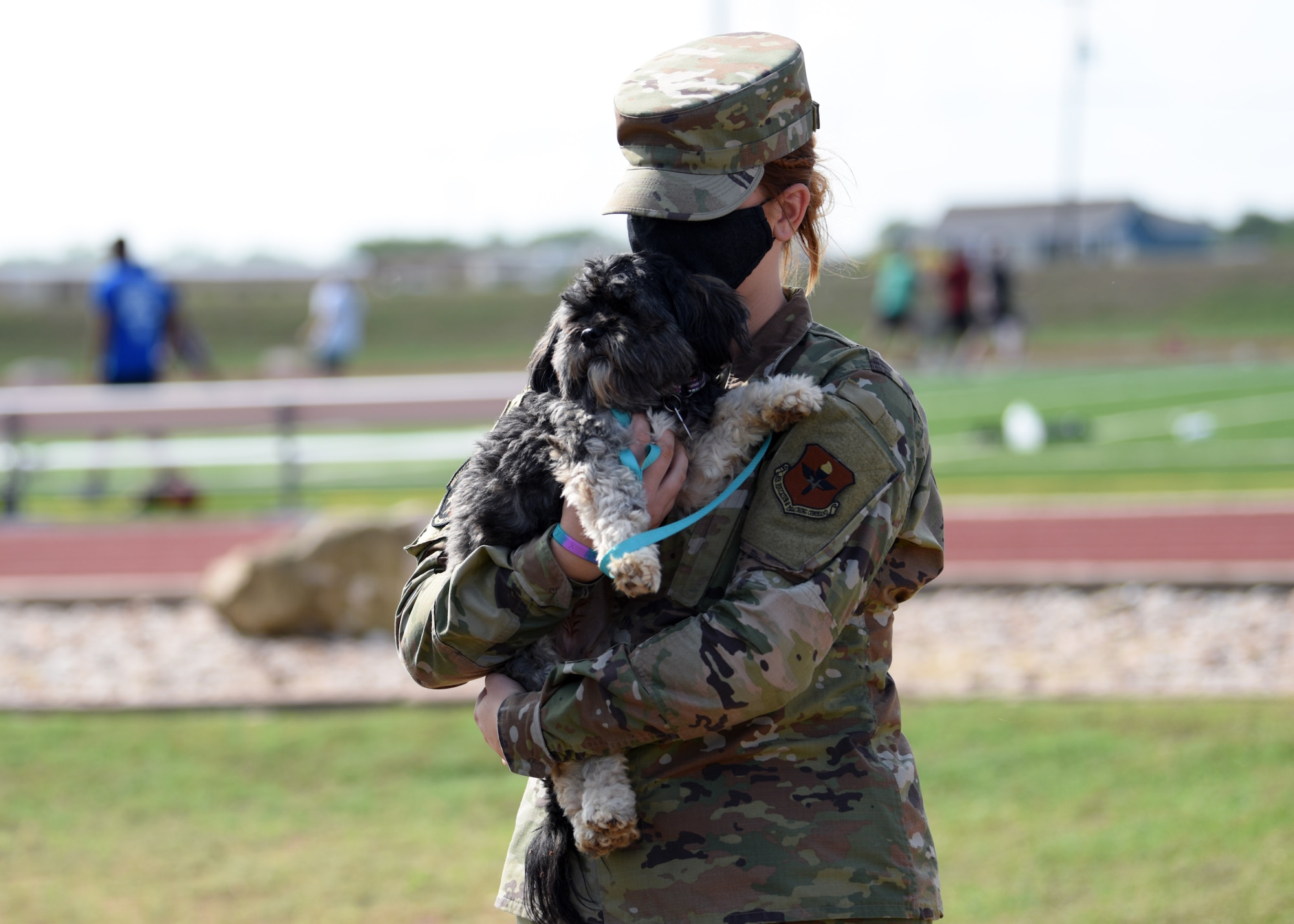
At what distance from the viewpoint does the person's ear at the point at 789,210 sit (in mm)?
2299

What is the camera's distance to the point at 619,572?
6.90 ft

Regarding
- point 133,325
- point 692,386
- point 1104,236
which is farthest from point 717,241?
point 1104,236

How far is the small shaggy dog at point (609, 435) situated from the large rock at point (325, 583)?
6646 mm

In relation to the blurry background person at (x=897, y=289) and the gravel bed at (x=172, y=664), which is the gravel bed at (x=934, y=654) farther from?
the blurry background person at (x=897, y=289)

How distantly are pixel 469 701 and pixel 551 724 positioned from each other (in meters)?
5.34

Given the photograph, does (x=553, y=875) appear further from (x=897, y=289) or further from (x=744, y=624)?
(x=897, y=289)

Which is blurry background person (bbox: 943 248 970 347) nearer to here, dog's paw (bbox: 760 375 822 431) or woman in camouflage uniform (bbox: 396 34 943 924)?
woman in camouflage uniform (bbox: 396 34 943 924)

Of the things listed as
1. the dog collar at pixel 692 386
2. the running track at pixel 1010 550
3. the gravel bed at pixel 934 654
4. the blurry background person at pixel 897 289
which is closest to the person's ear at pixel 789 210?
the dog collar at pixel 692 386

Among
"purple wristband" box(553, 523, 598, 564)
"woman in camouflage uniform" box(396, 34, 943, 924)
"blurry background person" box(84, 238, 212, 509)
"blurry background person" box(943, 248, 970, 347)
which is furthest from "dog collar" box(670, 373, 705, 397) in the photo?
"blurry background person" box(943, 248, 970, 347)

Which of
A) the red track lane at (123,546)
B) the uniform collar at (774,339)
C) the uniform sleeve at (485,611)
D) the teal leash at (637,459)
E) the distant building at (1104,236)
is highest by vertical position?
the uniform collar at (774,339)

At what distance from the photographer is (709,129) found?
218cm

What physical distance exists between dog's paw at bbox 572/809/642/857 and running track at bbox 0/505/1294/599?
25.0 feet

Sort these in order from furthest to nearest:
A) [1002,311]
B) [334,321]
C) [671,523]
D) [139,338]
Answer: [1002,311]
[334,321]
[139,338]
[671,523]

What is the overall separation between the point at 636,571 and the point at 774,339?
0.56 metres
